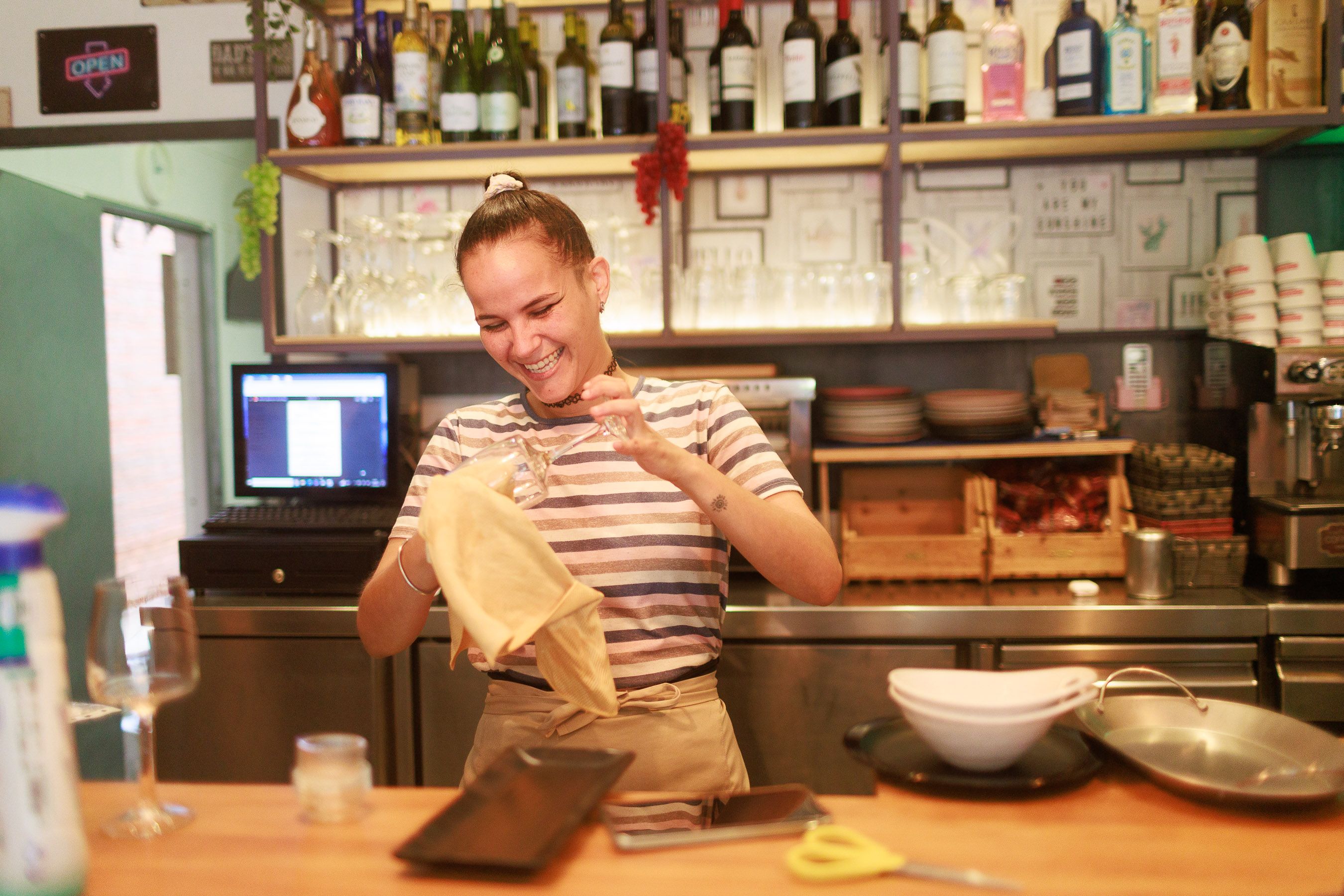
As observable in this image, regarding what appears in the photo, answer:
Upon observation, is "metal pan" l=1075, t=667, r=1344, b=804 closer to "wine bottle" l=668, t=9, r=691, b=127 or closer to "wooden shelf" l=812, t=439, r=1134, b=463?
"wooden shelf" l=812, t=439, r=1134, b=463

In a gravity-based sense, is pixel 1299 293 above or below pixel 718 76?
below

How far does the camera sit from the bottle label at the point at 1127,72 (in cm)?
249

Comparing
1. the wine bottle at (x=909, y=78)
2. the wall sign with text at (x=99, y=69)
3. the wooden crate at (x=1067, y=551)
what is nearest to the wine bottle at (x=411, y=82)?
the wall sign with text at (x=99, y=69)

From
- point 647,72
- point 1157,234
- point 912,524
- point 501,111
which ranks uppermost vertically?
point 647,72

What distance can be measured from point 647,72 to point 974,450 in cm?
131

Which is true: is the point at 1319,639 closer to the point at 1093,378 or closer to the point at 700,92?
the point at 1093,378

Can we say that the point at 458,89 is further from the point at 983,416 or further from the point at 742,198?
the point at 983,416

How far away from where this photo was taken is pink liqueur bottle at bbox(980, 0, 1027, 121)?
2.58 meters

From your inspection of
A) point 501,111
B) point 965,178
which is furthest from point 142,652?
point 965,178

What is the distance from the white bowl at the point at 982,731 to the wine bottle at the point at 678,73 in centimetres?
193

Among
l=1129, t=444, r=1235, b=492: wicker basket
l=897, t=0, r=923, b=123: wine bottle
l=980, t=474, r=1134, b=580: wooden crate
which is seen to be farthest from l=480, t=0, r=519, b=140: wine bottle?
l=1129, t=444, r=1235, b=492: wicker basket

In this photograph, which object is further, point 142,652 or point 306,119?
point 306,119

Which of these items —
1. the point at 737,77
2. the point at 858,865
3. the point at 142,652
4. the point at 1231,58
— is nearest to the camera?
the point at 858,865

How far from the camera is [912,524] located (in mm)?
2701
